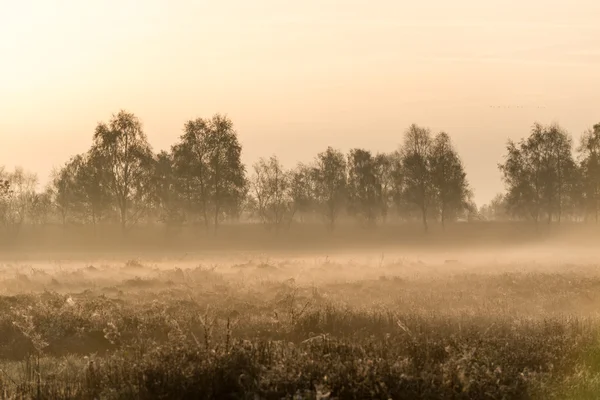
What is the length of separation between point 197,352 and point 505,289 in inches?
593

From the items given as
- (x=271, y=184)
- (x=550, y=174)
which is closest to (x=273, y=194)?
(x=271, y=184)

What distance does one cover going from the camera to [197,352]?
998cm

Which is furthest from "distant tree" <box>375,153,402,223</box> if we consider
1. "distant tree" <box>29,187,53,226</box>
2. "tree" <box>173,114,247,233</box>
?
"distant tree" <box>29,187,53,226</box>

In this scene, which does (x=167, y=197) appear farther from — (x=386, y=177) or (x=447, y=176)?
(x=386, y=177)

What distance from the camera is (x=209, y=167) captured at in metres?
73.5

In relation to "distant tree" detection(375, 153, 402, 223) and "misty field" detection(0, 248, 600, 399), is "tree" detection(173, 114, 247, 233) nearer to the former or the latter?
"distant tree" detection(375, 153, 402, 223)

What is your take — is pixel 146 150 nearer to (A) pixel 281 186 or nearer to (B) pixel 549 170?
(A) pixel 281 186

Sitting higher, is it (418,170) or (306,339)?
(418,170)

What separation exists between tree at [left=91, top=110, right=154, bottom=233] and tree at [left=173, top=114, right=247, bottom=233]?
391 cm

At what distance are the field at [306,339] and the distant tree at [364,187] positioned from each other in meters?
66.7

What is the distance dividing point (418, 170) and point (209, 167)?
26.9 metres

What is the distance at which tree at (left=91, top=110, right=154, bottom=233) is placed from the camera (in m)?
70.2

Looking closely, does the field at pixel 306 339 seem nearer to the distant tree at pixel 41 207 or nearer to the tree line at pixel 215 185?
the tree line at pixel 215 185

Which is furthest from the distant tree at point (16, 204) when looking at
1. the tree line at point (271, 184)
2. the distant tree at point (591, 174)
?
the distant tree at point (591, 174)
